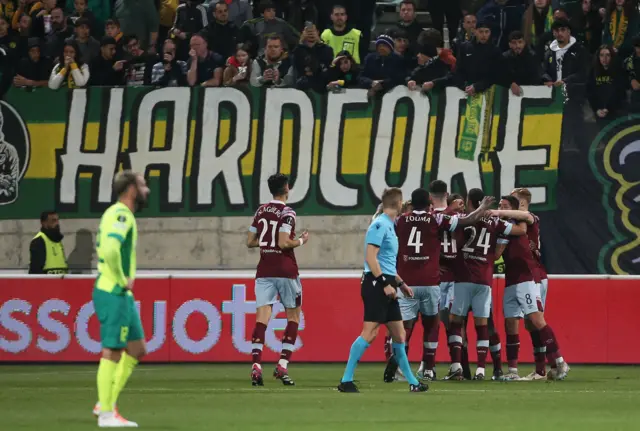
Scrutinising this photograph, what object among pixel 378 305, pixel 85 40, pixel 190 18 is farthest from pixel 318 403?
pixel 190 18

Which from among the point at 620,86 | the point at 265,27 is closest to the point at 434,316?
the point at 620,86

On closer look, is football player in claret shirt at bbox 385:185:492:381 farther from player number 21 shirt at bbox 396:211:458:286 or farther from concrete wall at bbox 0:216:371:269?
concrete wall at bbox 0:216:371:269

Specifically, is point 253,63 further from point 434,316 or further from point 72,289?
point 434,316

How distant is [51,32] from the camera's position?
23359 mm

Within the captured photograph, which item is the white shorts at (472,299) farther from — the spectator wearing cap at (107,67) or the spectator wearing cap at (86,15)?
the spectator wearing cap at (86,15)

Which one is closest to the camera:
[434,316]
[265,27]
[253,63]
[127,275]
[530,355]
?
[127,275]

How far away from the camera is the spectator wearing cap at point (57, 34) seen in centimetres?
2280

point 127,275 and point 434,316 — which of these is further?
point 434,316

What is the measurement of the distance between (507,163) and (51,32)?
336 inches

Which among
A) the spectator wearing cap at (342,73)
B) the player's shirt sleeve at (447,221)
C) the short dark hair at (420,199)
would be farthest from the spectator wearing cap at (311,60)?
the short dark hair at (420,199)

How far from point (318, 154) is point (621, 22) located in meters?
5.34

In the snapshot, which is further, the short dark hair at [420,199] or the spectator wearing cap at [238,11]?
the spectator wearing cap at [238,11]

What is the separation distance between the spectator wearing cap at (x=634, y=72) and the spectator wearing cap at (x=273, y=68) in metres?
5.22

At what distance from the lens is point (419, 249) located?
15617 millimetres
